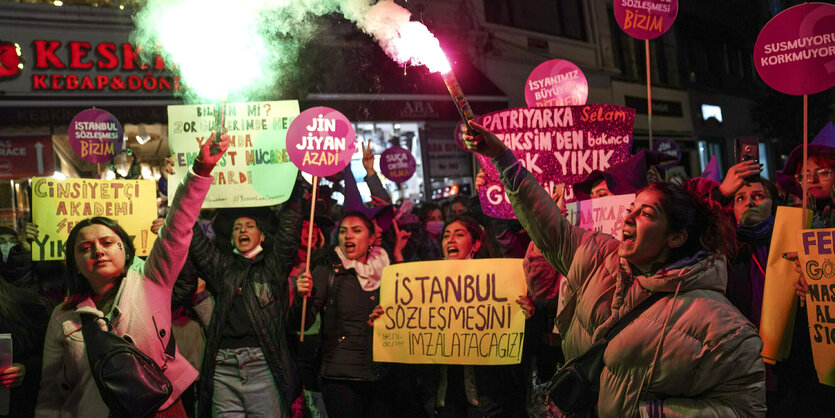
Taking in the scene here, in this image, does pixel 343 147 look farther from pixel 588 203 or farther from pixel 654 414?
pixel 654 414

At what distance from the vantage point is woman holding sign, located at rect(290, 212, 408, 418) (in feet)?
15.3

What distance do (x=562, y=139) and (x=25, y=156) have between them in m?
11.8

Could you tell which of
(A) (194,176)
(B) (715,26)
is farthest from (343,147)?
(B) (715,26)

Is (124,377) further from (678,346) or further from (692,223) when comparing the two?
(692,223)

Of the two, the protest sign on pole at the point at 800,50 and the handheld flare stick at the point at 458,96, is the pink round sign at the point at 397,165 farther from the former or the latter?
the handheld flare stick at the point at 458,96

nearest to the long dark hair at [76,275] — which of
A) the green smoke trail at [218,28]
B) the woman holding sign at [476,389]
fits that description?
the green smoke trail at [218,28]

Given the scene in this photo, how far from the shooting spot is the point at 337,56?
13711 millimetres

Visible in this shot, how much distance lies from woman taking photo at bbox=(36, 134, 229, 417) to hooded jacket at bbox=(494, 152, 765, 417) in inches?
86.8

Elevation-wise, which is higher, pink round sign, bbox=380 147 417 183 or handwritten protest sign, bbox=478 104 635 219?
pink round sign, bbox=380 147 417 183

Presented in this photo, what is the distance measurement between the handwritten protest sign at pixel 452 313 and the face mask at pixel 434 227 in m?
3.07

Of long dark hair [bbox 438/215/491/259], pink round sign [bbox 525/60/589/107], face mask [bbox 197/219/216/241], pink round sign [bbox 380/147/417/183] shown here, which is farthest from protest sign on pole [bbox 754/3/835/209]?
pink round sign [bbox 380/147/417/183]

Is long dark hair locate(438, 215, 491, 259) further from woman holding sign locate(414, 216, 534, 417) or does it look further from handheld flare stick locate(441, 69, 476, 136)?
handheld flare stick locate(441, 69, 476, 136)

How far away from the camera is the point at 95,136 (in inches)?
299

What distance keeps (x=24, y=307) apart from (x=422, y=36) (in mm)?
2979
